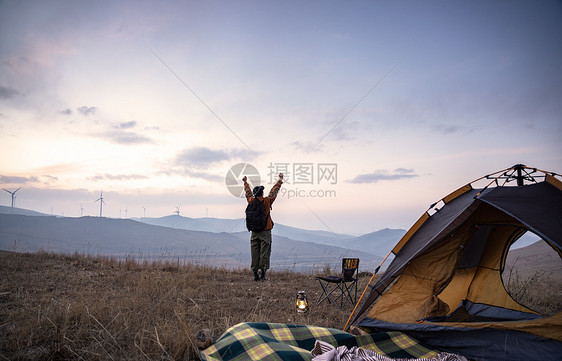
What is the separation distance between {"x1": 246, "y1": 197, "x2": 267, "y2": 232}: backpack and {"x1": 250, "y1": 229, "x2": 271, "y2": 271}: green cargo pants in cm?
19

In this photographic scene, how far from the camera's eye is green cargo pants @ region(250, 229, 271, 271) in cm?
791

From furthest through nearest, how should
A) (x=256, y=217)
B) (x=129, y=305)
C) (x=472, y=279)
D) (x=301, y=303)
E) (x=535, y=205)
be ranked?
(x=256, y=217) < (x=472, y=279) < (x=301, y=303) < (x=129, y=305) < (x=535, y=205)

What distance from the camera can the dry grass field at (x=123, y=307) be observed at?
3.20 m

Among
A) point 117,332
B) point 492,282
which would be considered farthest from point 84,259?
point 492,282

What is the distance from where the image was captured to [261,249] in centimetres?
795

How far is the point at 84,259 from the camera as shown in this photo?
8.97m

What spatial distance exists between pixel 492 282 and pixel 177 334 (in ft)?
15.4

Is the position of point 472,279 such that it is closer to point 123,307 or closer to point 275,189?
point 275,189

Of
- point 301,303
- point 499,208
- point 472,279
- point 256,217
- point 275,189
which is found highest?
point 275,189

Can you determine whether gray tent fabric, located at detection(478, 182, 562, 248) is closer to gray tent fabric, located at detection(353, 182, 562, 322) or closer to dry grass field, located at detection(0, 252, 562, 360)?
gray tent fabric, located at detection(353, 182, 562, 322)

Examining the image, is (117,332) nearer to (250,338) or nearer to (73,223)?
(250,338)

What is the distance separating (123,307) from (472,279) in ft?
16.9

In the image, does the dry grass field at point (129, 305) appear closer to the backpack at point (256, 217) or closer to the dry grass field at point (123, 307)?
the dry grass field at point (123, 307)

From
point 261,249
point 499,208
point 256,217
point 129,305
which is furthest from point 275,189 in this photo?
point 499,208
